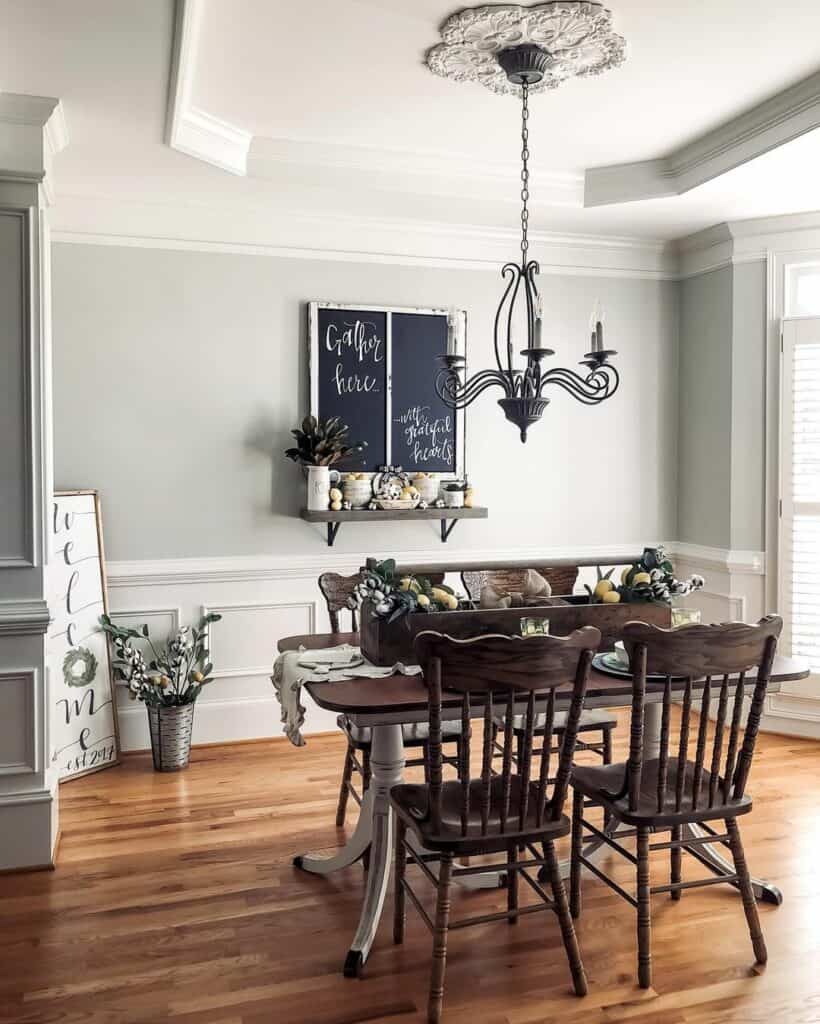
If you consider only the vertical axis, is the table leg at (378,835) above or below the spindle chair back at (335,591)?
below

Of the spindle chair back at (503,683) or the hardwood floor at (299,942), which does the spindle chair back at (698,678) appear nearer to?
the spindle chair back at (503,683)

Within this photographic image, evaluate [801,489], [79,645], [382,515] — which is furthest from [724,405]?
[79,645]

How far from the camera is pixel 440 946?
7.65 ft

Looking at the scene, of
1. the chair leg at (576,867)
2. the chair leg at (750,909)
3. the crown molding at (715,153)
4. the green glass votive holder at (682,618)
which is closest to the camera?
the chair leg at (750,909)

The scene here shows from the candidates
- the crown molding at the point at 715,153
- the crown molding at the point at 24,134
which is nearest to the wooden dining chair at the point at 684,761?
the crown molding at the point at 715,153

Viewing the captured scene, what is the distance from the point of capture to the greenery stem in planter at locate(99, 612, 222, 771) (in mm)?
4180

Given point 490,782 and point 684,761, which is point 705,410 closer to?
point 684,761

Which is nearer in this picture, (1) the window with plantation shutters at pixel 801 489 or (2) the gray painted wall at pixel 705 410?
(1) the window with plantation shutters at pixel 801 489

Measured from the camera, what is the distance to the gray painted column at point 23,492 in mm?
3184

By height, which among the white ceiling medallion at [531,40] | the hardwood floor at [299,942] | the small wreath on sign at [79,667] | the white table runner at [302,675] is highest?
the white ceiling medallion at [531,40]

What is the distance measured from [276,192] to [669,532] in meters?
2.92

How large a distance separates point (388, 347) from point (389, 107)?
134 centimetres

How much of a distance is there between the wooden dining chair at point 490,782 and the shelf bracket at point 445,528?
237 cm

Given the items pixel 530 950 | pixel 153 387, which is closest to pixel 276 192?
pixel 153 387
